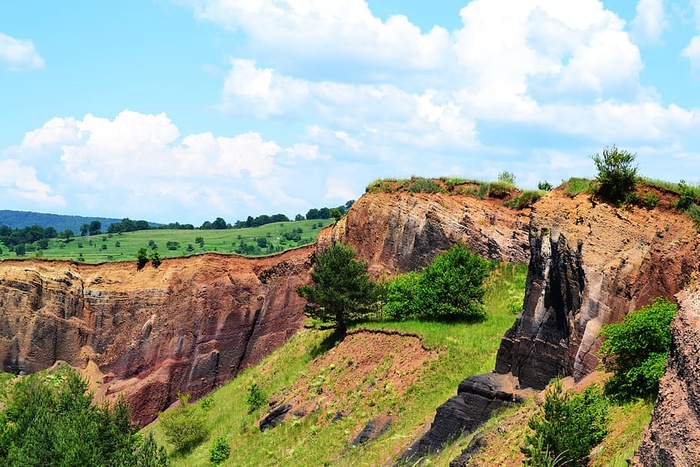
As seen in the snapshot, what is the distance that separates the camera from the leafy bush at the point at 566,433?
1864 cm

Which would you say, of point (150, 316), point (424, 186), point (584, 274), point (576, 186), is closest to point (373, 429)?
point (584, 274)

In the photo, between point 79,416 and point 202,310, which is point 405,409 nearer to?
point 79,416

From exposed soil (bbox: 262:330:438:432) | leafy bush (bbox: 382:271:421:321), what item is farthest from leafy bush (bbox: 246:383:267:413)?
leafy bush (bbox: 382:271:421:321)

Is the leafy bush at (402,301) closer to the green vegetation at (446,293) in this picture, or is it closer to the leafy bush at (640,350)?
the green vegetation at (446,293)

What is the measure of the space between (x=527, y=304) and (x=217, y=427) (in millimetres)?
25674

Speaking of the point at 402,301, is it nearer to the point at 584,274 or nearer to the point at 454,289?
the point at 454,289

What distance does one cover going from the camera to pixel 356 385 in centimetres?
3775

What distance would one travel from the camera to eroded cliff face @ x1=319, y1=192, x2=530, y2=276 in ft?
165

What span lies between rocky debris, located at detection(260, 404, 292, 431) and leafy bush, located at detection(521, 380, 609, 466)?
854 inches

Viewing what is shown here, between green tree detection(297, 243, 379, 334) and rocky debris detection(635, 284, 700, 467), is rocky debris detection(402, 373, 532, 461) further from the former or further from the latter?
green tree detection(297, 243, 379, 334)

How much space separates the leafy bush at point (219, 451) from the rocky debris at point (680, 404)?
1125 inches

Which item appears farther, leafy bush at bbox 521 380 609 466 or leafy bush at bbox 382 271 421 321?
leafy bush at bbox 382 271 421 321

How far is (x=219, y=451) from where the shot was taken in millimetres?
40250

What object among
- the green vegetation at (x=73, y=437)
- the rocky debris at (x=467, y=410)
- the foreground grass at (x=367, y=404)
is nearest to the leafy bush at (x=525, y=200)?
the foreground grass at (x=367, y=404)
